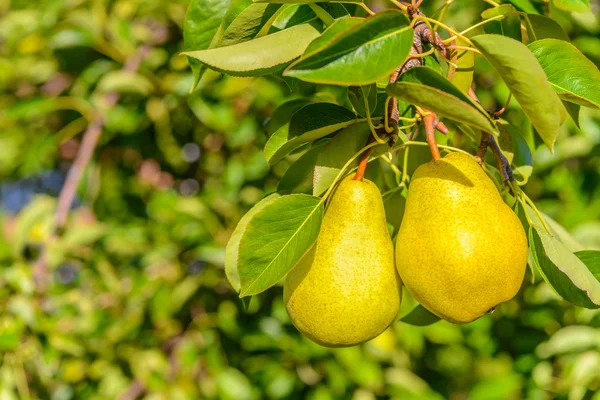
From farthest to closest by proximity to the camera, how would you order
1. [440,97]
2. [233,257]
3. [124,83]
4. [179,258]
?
[179,258], [124,83], [233,257], [440,97]

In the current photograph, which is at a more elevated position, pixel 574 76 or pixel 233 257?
pixel 574 76

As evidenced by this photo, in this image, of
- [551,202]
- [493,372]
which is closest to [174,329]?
[493,372]

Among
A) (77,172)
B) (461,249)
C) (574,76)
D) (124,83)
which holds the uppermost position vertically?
(574,76)

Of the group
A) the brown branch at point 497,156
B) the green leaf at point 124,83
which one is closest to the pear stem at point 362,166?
the brown branch at point 497,156

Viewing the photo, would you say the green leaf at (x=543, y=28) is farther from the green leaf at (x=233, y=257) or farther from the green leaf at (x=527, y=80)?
the green leaf at (x=233, y=257)

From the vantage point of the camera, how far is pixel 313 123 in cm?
69

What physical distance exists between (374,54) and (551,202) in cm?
130

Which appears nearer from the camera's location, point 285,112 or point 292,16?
point 292,16

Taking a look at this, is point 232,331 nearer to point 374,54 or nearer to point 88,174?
point 88,174

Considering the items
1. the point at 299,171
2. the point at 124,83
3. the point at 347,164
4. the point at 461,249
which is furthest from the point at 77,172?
the point at 461,249

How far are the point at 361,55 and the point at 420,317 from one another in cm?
41

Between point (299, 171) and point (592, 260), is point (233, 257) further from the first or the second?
point (592, 260)

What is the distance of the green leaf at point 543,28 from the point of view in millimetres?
752

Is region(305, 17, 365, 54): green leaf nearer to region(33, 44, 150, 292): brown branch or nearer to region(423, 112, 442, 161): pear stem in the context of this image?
region(423, 112, 442, 161): pear stem
